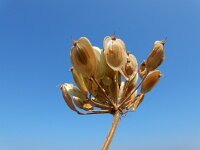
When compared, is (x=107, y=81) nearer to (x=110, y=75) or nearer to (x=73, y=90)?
(x=110, y=75)

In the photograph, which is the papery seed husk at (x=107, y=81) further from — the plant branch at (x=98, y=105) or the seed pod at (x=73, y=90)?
the seed pod at (x=73, y=90)

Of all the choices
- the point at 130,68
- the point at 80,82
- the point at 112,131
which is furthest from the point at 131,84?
the point at 112,131

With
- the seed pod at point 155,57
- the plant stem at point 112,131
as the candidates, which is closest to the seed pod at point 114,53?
the seed pod at point 155,57

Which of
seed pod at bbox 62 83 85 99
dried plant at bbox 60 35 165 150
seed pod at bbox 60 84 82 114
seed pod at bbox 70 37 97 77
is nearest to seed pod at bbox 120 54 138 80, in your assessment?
dried plant at bbox 60 35 165 150

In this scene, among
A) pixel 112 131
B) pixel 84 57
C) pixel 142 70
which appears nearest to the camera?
pixel 112 131

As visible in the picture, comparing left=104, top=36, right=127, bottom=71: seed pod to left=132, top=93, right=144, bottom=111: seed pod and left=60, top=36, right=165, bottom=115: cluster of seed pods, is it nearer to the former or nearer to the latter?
left=60, top=36, right=165, bottom=115: cluster of seed pods

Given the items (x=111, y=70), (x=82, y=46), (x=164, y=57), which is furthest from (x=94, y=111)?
(x=164, y=57)
